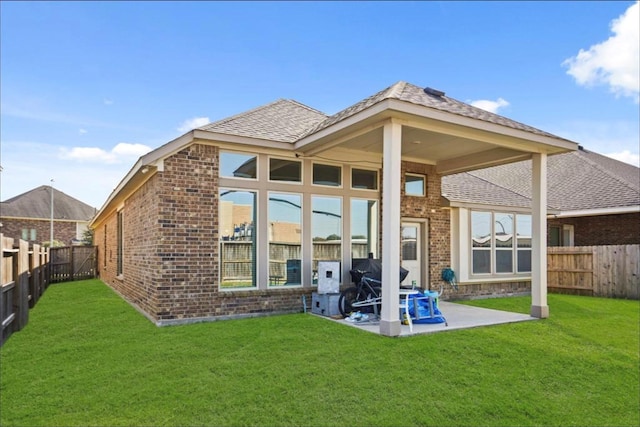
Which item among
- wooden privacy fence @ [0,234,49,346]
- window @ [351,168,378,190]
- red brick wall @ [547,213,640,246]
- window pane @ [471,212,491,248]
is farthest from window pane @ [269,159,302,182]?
red brick wall @ [547,213,640,246]

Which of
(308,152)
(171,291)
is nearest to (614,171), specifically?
(308,152)

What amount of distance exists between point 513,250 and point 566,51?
254 inches

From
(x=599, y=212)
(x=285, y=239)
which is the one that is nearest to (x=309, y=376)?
(x=285, y=239)

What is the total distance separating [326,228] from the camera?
896cm

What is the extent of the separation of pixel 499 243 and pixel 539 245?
4038 millimetres

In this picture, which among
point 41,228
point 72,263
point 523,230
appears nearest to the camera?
point 523,230

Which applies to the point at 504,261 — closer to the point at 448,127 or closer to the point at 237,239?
the point at 448,127

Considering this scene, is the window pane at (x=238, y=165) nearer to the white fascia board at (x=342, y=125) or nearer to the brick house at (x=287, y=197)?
the brick house at (x=287, y=197)

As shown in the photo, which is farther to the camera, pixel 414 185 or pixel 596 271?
pixel 596 271

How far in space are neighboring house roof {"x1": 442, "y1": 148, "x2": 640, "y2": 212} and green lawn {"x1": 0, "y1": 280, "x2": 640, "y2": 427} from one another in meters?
5.87

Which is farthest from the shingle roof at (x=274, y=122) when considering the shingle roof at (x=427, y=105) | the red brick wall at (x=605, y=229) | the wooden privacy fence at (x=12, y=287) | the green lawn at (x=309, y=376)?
the red brick wall at (x=605, y=229)

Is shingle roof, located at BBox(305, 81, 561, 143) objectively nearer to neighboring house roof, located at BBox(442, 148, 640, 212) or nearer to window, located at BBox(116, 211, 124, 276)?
neighboring house roof, located at BBox(442, 148, 640, 212)

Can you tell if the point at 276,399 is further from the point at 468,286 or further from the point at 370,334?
the point at 468,286

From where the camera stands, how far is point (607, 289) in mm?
12547
